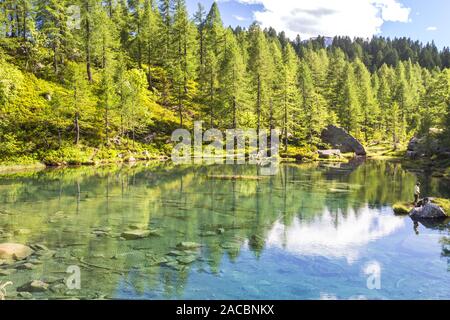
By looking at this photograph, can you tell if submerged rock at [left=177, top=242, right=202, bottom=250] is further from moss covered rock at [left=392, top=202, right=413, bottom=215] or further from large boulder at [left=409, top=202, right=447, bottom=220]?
moss covered rock at [left=392, top=202, right=413, bottom=215]

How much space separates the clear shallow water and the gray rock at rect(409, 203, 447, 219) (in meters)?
0.81

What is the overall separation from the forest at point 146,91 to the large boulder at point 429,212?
99.3 feet

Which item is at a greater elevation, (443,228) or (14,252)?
(14,252)

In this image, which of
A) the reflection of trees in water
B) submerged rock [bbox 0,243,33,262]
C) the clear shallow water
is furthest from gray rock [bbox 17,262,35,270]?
the reflection of trees in water

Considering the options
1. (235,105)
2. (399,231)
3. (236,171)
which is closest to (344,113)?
(235,105)

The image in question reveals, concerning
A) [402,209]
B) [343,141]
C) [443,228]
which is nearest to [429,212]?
[402,209]

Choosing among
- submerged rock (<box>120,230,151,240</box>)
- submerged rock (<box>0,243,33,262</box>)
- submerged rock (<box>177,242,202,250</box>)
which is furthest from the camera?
submerged rock (<box>120,230,151,240</box>)

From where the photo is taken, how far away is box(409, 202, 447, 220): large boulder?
2700 cm

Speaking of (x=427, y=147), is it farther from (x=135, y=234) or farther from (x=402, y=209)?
(x=135, y=234)

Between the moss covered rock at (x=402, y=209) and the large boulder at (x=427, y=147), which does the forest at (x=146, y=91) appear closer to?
the large boulder at (x=427, y=147)

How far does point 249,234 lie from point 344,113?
7888 centimetres

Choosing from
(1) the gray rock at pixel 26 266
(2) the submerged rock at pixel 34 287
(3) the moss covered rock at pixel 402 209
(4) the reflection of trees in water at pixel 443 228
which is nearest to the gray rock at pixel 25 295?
(2) the submerged rock at pixel 34 287

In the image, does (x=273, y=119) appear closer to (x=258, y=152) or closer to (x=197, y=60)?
(x=258, y=152)

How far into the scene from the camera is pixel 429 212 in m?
27.2
